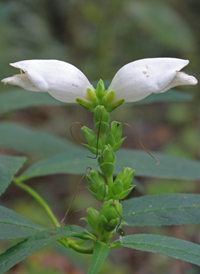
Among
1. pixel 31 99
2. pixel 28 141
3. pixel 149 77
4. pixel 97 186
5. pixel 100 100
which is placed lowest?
pixel 28 141

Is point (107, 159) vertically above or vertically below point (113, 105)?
below

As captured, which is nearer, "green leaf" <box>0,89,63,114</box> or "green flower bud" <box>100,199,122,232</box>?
"green flower bud" <box>100,199,122,232</box>

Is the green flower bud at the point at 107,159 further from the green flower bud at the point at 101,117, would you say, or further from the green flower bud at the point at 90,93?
the green flower bud at the point at 90,93

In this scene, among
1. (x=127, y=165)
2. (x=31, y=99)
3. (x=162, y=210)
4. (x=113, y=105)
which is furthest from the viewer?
(x=31, y=99)

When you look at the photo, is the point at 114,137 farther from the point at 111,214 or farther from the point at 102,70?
the point at 102,70

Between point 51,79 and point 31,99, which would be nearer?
point 51,79

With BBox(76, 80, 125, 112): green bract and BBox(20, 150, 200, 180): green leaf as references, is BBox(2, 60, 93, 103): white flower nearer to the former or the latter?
BBox(76, 80, 125, 112): green bract

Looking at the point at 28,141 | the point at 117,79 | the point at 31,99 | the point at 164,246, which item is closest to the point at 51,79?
the point at 117,79

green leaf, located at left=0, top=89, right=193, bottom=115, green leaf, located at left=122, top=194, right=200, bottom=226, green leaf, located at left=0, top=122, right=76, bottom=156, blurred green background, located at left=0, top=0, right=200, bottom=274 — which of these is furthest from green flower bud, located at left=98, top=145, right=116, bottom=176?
blurred green background, located at left=0, top=0, right=200, bottom=274
